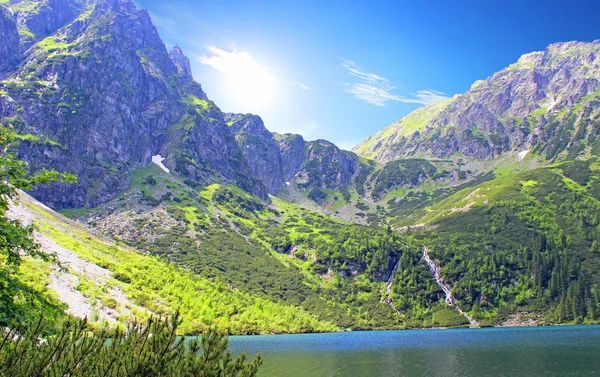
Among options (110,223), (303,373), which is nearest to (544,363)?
(303,373)

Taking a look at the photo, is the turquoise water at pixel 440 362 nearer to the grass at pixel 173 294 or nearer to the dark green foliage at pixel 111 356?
the grass at pixel 173 294

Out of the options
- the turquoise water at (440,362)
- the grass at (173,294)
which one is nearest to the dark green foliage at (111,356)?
the turquoise water at (440,362)

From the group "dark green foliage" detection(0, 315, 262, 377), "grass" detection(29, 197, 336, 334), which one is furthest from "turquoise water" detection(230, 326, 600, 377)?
"dark green foliage" detection(0, 315, 262, 377)

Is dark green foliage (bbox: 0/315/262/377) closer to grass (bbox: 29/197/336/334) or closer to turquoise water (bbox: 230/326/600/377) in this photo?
turquoise water (bbox: 230/326/600/377)

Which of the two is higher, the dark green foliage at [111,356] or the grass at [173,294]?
the dark green foliage at [111,356]

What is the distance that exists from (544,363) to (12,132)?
206ft

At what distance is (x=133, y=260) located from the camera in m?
112

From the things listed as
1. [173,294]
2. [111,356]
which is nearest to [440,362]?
[111,356]

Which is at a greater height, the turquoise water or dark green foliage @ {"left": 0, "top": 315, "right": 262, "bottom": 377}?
dark green foliage @ {"left": 0, "top": 315, "right": 262, "bottom": 377}

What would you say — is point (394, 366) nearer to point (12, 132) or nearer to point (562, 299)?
point (12, 132)

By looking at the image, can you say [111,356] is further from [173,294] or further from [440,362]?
[173,294]

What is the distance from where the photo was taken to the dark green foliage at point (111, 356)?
413 inches

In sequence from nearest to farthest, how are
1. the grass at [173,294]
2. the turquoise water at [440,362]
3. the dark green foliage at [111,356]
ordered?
the dark green foliage at [111,356], the turquoise water at [440,362], the grass at [173,294]

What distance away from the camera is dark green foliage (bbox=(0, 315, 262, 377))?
10500mm
